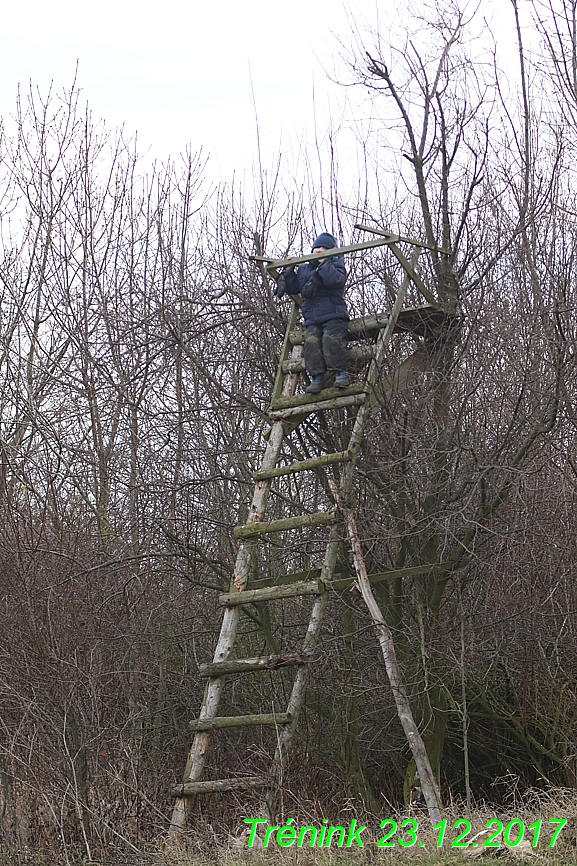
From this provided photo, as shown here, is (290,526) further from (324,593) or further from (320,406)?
(320,406)

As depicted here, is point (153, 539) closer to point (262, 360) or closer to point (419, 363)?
point (262, 360)

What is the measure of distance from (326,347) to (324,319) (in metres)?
0.22

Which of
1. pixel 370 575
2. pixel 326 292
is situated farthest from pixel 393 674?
pixel 326 292

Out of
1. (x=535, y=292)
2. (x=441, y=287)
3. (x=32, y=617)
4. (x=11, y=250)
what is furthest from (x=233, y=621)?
(x=11, y=250)

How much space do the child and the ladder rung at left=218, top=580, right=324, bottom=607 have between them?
4.91ft

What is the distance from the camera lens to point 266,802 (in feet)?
21.3

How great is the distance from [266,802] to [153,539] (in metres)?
3.04

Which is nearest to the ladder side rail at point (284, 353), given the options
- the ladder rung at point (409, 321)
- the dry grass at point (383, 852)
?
the ladder rung at point (409, 321)

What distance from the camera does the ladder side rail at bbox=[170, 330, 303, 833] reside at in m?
6.74

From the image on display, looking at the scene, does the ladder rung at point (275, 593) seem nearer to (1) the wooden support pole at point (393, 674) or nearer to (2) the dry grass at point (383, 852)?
(1) the wooden support pole at point (393, 674)

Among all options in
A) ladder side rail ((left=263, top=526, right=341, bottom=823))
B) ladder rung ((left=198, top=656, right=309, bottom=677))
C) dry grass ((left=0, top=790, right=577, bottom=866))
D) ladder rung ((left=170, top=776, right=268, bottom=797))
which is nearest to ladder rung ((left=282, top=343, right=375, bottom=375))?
ladder side rail ((left=263, top=526, right=341, bottom=823))

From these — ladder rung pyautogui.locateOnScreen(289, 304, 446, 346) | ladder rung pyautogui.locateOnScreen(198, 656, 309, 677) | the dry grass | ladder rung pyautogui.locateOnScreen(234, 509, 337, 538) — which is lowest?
the dry grass

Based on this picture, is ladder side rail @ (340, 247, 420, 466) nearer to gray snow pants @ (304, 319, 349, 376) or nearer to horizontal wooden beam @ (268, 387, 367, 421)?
horizontal wooden beam @ (268, 387, 367, 421)

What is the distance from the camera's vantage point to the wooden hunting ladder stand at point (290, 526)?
21.9 feet
